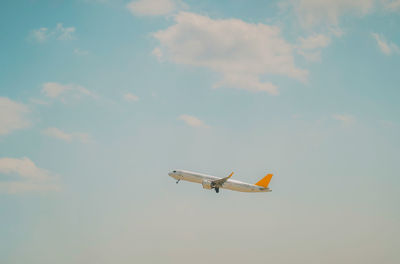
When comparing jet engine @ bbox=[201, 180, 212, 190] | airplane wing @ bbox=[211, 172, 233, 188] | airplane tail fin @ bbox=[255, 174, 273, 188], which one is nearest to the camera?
airplane wing @ bbox=[211, 172, 233, 188]

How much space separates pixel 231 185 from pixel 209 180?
28.9 ft

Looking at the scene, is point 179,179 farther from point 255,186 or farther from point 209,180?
point 255,186

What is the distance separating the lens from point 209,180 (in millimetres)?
168375

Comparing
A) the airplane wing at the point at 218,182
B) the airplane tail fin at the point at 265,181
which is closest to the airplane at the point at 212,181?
the airplane wing at the point at 218,182

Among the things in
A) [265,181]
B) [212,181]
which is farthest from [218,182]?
[265,181]

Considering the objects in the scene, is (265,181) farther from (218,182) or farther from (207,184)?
(207,184)

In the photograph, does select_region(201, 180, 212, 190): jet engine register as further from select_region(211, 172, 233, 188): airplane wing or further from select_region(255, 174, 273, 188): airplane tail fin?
select_region(255, 174, 273, 188): airplane tail fin

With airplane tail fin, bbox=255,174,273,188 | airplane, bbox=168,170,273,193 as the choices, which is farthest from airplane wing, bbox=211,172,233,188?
airplane tail fin, bbox=255,174,273,188

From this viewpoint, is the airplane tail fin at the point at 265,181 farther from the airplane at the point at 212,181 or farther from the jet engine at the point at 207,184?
the jet engine at the point at 207,184

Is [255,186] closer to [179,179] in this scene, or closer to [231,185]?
[231,185]

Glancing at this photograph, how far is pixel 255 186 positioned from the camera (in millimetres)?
174250

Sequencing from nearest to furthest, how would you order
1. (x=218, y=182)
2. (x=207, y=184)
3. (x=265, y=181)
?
(x=207, y=184) < (x=218, y=182) < (x=265, y=181)

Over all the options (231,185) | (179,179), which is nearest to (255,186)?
(231,185)

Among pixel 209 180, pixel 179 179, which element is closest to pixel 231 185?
pixel 209 180
